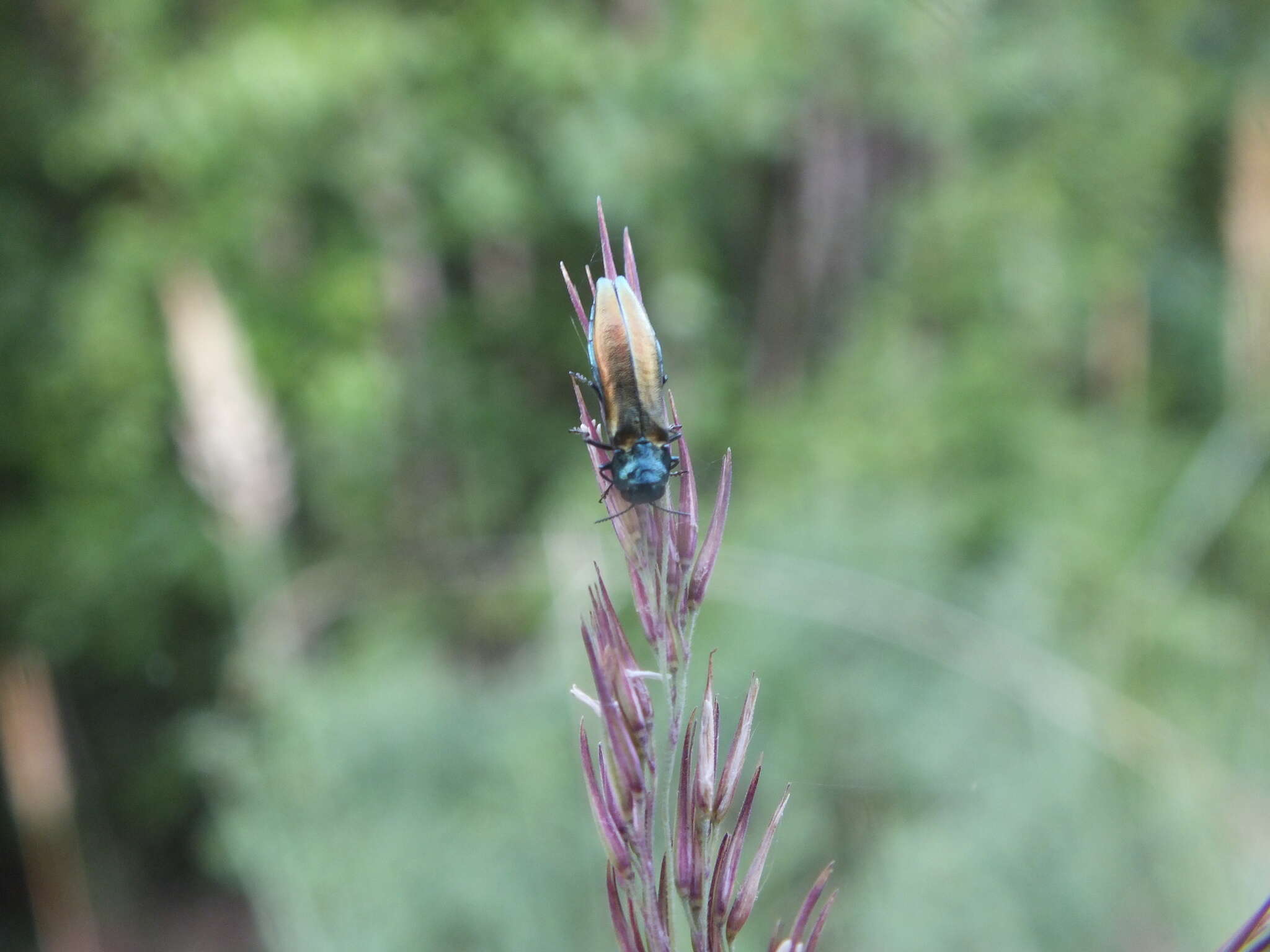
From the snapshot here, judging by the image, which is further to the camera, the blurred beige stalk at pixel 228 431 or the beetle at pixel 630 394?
the blurred beige stalk at pixel 228 431

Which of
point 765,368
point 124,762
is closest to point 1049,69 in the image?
point 765,368

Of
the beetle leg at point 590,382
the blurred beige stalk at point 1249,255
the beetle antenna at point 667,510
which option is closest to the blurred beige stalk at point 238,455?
the beetle leg at point 590,382

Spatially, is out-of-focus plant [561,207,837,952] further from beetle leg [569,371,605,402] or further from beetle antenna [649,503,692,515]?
beetle leg [569,371,605,402]

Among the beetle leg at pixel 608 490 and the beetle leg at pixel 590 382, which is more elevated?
the beetle leg at pixel 590 382

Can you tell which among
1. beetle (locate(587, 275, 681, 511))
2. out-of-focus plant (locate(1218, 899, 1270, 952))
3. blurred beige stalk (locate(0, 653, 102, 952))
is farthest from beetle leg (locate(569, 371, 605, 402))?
blurred beige stalk (locate(0, 653, 102, 952))

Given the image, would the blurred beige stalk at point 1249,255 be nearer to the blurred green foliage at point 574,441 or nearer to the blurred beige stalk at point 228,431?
the blurred green foliage at point 574,441

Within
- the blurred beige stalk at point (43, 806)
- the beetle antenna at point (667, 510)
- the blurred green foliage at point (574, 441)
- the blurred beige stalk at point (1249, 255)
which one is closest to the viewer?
the beetle antenna at point (667, 510)

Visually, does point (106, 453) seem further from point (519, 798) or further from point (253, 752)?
point (519, 798)
